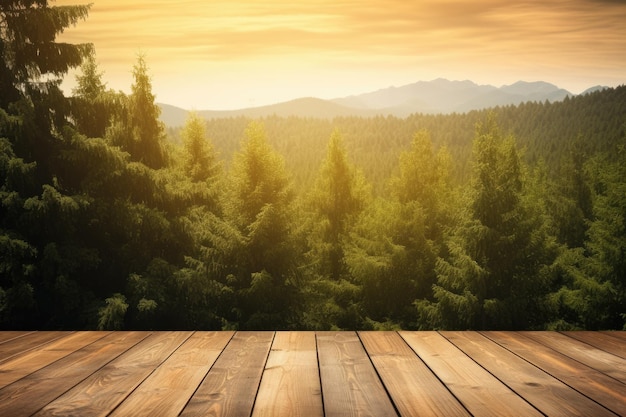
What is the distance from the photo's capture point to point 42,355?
2.50 meters

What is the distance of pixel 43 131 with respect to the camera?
9.41 metres

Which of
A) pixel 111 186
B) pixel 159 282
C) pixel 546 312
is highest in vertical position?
pixel 111 186

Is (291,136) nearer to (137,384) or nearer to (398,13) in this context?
(398,13)

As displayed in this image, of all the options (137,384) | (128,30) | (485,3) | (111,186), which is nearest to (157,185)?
(111,186)

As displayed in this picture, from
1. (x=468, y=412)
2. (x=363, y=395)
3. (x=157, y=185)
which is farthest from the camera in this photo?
(x=157, y=185)

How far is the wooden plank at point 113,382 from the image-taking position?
1797mm

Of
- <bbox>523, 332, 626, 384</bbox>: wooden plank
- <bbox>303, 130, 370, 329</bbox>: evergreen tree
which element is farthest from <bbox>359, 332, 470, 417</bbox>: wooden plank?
<bbox>303, 130, 370, 329</bbox>: evergreen tree

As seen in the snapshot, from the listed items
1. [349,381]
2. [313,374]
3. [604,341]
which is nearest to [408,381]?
[349,381]

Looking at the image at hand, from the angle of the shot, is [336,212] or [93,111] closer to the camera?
[93,111]

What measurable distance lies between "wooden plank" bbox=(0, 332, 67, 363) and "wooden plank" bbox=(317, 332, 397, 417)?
145cm

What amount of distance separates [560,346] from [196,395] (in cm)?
186

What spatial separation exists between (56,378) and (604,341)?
2.67 meters

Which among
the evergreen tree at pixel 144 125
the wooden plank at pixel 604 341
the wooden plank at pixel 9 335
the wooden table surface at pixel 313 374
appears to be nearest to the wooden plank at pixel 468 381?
the wooden table surface at pixel 313 374

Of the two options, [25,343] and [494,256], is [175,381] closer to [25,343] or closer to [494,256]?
[25,343]
